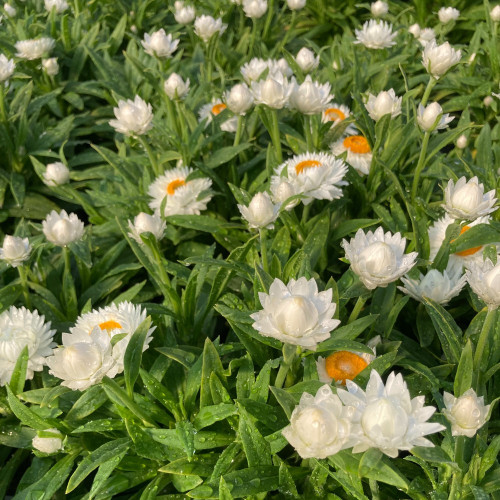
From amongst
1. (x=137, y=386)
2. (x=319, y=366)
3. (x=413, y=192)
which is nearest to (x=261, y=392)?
(x=319, y=366)

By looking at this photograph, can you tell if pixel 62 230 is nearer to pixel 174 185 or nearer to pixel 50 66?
pixel 174 185

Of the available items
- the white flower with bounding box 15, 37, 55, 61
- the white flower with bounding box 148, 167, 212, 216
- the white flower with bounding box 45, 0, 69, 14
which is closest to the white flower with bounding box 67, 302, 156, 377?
the white flower with bounding box 148, 167, 212, 216

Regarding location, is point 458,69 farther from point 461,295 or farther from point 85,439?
point 85,439

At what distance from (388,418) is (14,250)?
1204 mm

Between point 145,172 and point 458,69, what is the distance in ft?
6.42

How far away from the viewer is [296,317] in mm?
1130

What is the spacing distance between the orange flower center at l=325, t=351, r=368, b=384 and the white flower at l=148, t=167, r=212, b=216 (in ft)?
2.98

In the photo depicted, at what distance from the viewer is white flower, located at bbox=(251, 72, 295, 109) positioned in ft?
6.36

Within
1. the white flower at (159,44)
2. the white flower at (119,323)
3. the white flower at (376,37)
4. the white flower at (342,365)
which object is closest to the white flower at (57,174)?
the white flower at (159,44)

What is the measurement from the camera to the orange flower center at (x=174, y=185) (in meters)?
2.19

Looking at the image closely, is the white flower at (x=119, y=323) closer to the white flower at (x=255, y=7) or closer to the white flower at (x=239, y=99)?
the white flower at (x=239, y=99)

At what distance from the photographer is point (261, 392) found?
1.48 m

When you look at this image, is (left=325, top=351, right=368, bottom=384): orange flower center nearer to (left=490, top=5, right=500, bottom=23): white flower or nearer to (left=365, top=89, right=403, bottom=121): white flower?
(left=365, top=89, right=403, bottom=121): white flower

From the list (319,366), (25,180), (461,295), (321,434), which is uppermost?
(321,434)
